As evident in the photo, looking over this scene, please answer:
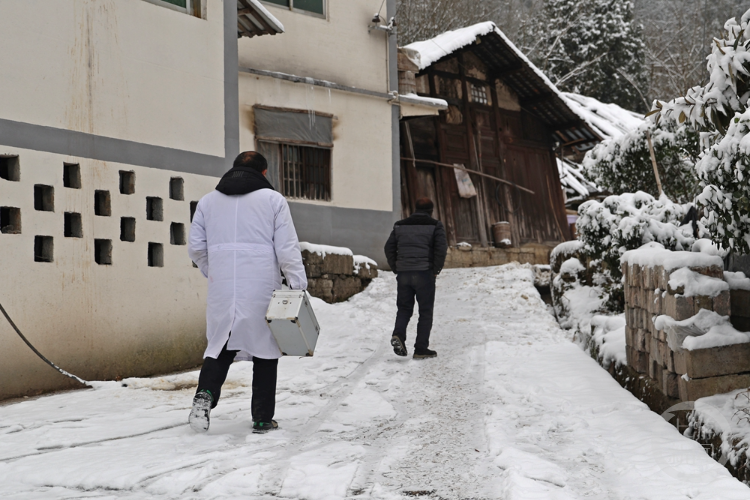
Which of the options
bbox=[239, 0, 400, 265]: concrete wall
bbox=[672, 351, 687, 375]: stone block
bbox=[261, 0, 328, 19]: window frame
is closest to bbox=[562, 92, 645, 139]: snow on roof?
bbox=[239, 0, 400, 265]: concrete wall

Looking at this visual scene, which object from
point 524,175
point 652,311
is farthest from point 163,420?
point 524,175

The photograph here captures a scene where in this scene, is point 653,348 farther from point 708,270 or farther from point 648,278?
point 708,270

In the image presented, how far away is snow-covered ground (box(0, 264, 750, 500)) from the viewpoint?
362cm

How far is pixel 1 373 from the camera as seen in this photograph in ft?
20.5

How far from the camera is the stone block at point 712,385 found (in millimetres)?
4895

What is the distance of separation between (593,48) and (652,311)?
2428cm

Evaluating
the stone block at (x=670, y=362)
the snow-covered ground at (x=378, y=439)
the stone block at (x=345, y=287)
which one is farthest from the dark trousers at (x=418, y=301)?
the stone block at (x=345, y=287)

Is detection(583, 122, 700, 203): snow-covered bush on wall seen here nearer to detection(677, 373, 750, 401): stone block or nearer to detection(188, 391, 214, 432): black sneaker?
detection(677, 373, 750, 401): stone block

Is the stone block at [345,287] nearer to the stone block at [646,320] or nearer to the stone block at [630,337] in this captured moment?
the stone block at [630,337]

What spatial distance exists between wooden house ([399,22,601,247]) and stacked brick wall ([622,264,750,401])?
398 inches

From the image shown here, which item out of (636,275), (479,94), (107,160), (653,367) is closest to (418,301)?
(636,275)

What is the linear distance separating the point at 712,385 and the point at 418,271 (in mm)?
3553

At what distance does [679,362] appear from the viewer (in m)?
5.03

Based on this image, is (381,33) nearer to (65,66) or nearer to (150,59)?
(150,59)
